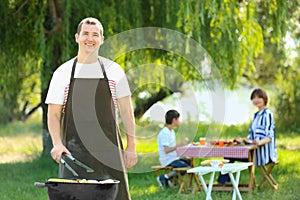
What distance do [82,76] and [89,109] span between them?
0.72 ft

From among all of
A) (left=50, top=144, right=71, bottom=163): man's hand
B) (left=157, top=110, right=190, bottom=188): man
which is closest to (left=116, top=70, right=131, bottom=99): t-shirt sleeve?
(left=50, top=144, right=71, bottom=163): man's hand

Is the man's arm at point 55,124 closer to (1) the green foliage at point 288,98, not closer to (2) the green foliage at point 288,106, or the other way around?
(1) the green foliage at point 288,98

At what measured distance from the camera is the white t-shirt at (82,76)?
4.34 m

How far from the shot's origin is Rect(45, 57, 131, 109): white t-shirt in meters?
4.34

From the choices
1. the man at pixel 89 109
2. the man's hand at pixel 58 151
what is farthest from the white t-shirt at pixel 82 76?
the man's hand at pixel 58 151

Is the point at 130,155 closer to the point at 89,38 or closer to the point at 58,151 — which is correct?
the point at 58,151

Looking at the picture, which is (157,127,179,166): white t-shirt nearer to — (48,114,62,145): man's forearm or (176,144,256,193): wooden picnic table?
(176,144,256,193): wooden picnic table

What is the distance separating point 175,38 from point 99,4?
1.23 metres

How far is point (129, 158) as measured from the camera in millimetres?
4461

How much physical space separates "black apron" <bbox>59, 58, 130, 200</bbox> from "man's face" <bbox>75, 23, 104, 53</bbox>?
0.45 feet

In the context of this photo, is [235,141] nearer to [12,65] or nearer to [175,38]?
[175,38]

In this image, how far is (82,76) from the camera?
14.3ft

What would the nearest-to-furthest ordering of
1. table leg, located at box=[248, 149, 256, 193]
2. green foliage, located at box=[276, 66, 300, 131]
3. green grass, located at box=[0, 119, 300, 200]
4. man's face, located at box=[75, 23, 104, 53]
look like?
man's face, located at box=[75, 23, 104, 53], green grass, located at box=[0, 119, 300, 200], table leg, located at box=[248, 149, 256, 193], green foliage, located at box=[276, 66, 300, 131]

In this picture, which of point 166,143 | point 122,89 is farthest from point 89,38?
point 166,143
